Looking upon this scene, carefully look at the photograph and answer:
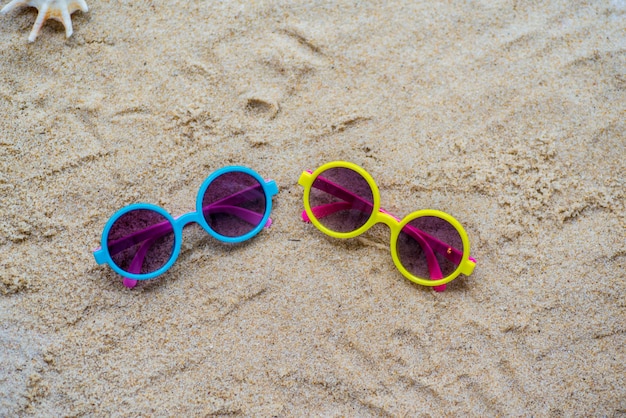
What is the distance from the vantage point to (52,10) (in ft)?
5.68

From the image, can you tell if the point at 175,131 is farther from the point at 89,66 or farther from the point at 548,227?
the point at 548,227

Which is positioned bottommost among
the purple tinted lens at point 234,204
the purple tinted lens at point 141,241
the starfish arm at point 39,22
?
the purple tinted lens at point 141,241

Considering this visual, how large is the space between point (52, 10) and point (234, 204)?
87 cm

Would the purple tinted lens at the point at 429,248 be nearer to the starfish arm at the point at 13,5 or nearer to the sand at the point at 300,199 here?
the sand at the point at 300,199

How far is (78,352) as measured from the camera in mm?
1530

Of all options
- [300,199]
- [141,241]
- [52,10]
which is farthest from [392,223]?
[52,10]

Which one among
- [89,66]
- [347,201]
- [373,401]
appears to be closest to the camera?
[373,401]

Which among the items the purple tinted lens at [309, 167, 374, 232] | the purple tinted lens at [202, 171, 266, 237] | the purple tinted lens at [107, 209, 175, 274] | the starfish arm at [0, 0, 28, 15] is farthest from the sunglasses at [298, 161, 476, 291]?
the starfish arm at [0, 0, 28, 15]

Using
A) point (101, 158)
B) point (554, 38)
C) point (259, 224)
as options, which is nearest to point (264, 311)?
point (259, 224)

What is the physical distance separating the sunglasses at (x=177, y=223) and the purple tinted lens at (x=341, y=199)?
0.14 m

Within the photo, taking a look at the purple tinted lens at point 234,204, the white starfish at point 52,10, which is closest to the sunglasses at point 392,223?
→ the purple tinted lens at point 234,204

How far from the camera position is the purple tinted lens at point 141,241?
1562 mm

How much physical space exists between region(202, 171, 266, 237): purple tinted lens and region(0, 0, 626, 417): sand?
6 centimetres

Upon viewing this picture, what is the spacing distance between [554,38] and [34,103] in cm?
167
